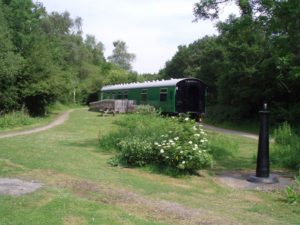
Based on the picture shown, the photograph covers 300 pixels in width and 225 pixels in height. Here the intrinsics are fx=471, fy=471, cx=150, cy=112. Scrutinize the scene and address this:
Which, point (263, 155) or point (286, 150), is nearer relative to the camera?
point (263, 155)

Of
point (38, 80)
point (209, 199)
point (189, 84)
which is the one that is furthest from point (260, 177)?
point (38, 80)

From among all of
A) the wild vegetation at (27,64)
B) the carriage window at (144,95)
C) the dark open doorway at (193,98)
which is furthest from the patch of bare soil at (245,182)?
the carriage window at (144,95)

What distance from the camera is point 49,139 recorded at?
55.4 feet

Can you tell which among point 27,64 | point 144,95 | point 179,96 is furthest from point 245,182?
point 144,95

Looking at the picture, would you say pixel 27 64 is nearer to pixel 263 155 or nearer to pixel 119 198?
pixel 263 155

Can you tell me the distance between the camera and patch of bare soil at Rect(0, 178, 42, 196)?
755 cm

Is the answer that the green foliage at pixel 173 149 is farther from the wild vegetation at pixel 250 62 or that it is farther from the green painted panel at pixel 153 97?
the green painted panel at pixel 153 97

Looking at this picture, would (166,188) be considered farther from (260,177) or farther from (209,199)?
(260,177)

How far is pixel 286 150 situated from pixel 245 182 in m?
3.92

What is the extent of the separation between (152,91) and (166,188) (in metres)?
23.5

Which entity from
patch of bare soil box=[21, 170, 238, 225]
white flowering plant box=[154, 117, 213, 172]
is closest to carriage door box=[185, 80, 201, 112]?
white flowering plant box=[154, 117, 213, 172]

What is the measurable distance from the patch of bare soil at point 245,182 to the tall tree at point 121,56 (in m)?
92.3

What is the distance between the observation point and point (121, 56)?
104m

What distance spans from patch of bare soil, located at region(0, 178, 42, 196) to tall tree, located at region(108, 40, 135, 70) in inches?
3748
